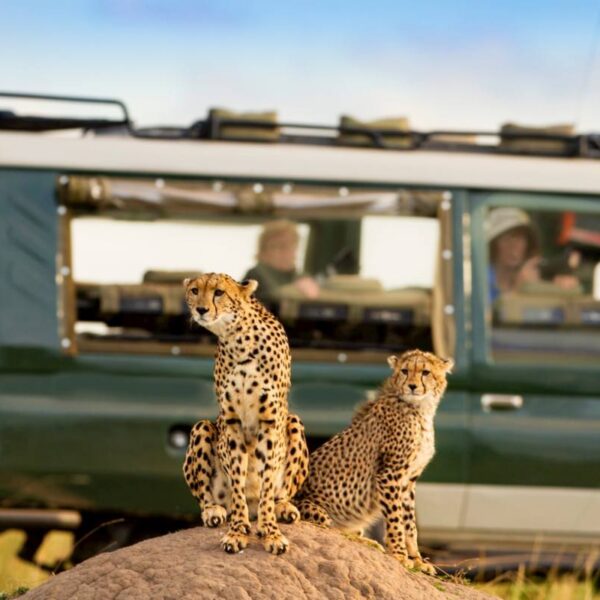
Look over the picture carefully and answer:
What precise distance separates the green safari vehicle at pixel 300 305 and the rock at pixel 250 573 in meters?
5.15

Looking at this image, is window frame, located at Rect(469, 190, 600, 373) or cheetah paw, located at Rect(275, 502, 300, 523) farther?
window frame, located at Rect(469, 190, 600, 373)

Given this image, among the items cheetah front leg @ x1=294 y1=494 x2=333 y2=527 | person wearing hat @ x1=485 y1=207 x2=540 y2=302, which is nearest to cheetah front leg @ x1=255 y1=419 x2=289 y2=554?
cheetah front leg @ x1=294 y1=494 x2=333 y2=527

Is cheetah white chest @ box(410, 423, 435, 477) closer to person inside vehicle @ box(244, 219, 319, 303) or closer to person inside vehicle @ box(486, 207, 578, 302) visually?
person inside vehicle @ box(244, 219, 319, 303)

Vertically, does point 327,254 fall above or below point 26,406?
above

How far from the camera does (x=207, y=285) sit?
3.46 meters

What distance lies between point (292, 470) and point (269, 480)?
13 centimetres

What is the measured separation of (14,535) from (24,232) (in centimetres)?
185

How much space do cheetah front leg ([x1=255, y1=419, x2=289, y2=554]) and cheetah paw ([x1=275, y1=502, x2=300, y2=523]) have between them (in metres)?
0.04

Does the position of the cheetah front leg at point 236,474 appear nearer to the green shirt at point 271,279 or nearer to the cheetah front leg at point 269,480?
the cheetah front leg at point 269,480

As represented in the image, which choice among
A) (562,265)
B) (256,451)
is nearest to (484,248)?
(562,265)

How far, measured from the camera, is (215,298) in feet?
11.5

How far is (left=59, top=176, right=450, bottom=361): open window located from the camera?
9469 mm

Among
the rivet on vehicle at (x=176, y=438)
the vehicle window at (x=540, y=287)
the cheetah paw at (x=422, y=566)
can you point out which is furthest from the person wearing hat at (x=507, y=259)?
the cheetah paw at (x=422, y=566)

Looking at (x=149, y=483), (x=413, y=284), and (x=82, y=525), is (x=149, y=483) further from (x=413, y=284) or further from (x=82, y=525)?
(x=413, y=284)
